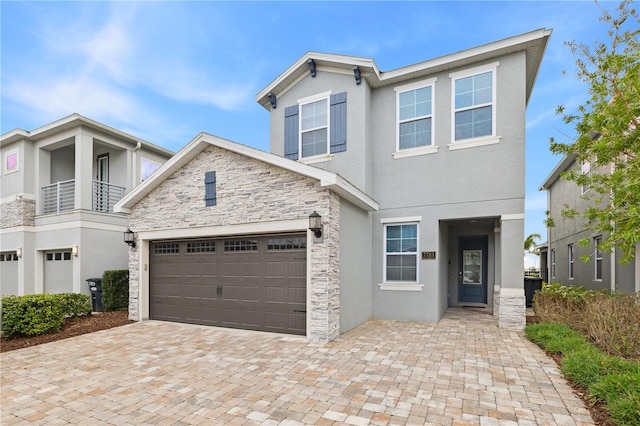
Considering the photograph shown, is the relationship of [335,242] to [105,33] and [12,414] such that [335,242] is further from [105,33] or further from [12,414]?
[105,33]

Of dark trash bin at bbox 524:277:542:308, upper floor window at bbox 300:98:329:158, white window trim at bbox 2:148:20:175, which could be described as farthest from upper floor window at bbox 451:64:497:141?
white window trim at bbox 2:148:20:175

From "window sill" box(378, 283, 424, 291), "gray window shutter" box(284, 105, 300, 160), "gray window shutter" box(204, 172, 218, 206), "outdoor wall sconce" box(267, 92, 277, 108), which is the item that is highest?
"outdoor wall sconce" box(267, 92, 277, 108)

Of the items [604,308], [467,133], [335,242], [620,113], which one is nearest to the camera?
[620,113]

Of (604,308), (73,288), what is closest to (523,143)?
(604,308)

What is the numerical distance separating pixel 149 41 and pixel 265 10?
16.0 feet

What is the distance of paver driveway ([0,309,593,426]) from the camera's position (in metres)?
3.80

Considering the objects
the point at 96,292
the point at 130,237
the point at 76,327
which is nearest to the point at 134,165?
the point at 96,292

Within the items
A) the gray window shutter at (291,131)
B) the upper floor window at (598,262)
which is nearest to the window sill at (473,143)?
the gray window shutter at (291,131)

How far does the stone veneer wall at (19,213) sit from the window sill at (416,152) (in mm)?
14294

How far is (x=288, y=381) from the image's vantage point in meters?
4.74

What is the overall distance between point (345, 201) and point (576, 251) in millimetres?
11817

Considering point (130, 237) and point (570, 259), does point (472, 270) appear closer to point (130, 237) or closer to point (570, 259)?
point (570, 259)

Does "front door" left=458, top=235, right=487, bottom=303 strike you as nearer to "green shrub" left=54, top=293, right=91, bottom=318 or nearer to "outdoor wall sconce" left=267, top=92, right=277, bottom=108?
"outdoor wall sconce" left=267, top=92, right=277, bottom=108

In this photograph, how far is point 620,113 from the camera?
566 centimetres
